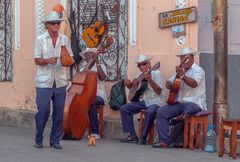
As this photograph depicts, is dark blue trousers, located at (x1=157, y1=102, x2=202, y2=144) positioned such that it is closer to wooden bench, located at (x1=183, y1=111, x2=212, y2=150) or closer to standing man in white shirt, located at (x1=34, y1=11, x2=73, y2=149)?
wooden bench, located at (x1=183, y1=111, x2=212, y2=150)

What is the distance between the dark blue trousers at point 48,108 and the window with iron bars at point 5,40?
5243 mm

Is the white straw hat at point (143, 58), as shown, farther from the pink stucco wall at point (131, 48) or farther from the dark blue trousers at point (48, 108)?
the dark blue trousers at point (48, 108)

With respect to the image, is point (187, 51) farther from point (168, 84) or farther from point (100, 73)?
point (100, 73)

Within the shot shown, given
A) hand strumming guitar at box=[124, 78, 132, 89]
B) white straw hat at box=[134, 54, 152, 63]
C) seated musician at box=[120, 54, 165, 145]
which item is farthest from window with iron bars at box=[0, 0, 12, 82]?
white straw hat at box=[134, 54, 152, 63]

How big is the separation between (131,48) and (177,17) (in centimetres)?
125

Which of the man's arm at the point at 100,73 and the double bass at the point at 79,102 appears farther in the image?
the man's arm at the point at 100,73

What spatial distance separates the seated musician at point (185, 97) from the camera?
1135 cm

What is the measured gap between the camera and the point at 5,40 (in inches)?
624

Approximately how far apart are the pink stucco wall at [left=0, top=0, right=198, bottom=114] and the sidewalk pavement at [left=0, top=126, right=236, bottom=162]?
5.31ft

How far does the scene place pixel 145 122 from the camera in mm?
11867

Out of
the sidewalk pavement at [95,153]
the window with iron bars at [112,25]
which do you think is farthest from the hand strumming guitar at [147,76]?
the window with iron bars at [112,25]

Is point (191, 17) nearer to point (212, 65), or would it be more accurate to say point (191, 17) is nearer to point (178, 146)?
point (212, 65)

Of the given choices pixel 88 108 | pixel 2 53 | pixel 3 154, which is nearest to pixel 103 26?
pixel 88 108

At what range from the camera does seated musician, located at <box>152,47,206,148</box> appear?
37.2 ft
